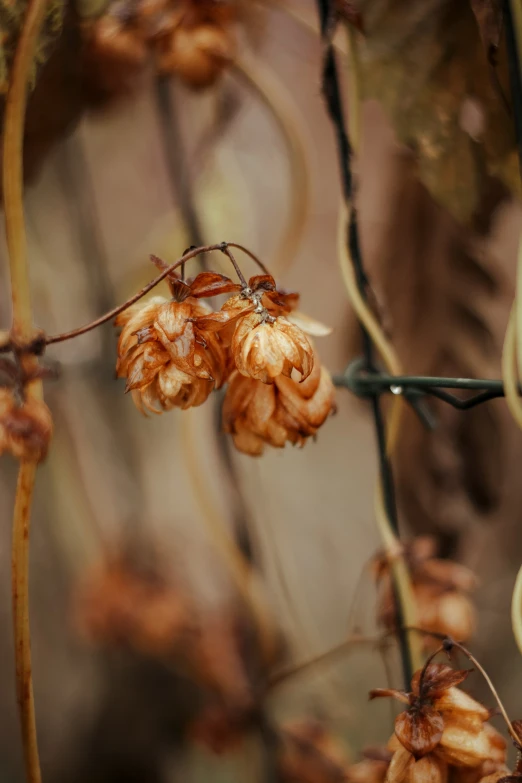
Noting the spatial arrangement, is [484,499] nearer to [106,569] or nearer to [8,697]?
[106,569]

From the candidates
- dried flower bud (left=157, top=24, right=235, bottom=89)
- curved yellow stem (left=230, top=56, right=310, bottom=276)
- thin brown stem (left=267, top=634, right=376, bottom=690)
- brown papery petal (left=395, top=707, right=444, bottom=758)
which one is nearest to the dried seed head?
brown papery petal (left=395, top=707, right=444, bottom=758)

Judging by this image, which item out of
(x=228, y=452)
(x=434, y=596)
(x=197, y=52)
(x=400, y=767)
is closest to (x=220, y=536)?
(x=228, y=452)

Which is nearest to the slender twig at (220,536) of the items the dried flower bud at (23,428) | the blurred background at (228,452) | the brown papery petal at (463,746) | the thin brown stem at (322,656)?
the blurred background at (228,452)

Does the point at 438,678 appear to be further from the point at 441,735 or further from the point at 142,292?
the point at 142,292

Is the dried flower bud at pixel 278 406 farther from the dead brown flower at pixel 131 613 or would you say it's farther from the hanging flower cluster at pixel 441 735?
the dead brown flower at pixel 131 613

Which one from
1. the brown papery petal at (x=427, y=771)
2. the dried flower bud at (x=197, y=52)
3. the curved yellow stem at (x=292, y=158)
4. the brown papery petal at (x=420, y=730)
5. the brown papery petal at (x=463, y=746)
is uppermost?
the dried flower bud at (x=197, y=52)

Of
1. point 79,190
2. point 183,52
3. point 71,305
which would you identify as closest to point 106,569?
point 71,305
